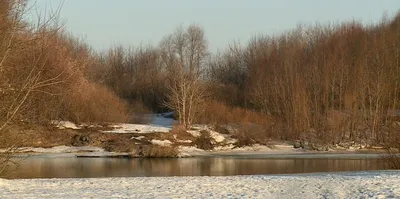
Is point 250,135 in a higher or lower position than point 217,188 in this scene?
higher

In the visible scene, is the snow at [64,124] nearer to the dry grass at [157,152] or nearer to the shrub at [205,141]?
the dry grass at [157,152]

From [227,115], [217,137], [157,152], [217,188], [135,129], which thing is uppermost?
[227,115]

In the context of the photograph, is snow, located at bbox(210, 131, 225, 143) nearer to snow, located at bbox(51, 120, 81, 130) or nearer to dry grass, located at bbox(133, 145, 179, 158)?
dry grass, located at bbox(133, 145, 179, 158)

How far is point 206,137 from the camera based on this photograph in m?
47.4

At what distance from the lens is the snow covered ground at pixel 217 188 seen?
1381 centimetres

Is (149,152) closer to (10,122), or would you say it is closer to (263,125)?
(263,125)

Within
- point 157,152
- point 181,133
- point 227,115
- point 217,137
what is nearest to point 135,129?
point 181,133

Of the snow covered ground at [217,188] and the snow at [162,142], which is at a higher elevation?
the snow at [162,142]

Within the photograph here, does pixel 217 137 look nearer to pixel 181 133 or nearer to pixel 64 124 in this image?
pixel 181 133

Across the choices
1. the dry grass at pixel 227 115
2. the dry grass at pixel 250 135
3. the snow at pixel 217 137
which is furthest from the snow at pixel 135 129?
the dry grass at pixel 250 135

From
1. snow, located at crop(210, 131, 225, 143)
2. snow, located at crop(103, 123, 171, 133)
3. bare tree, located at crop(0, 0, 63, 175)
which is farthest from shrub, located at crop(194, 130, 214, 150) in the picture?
bare tree, located at crop(0, 0, 63, 175)

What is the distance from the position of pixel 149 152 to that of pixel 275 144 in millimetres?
12282

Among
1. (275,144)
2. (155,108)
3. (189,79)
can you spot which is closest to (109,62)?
(155,108)

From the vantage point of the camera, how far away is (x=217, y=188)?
1521 cm
